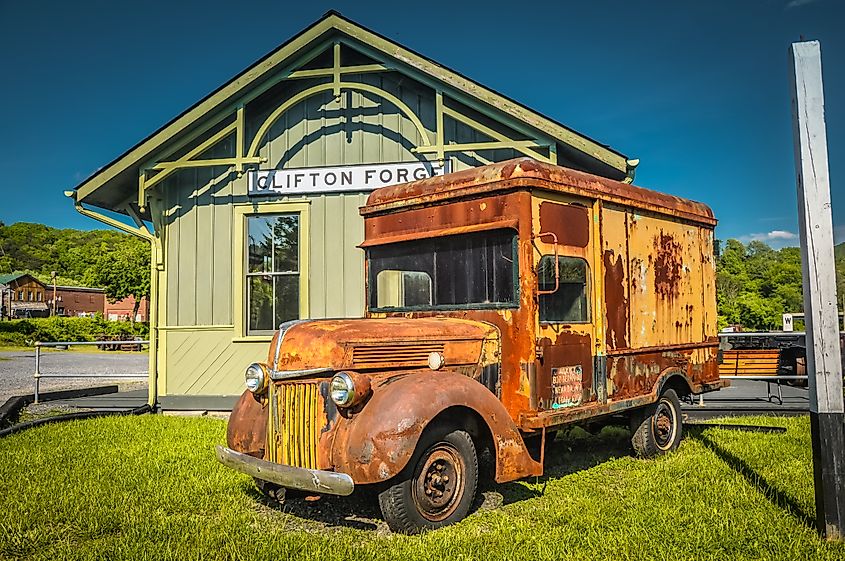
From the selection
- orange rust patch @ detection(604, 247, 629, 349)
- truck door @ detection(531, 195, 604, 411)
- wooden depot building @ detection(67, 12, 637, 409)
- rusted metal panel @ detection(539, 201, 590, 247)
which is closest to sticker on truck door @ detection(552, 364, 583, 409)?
truck door @ detection(531, 195, 604, 411)

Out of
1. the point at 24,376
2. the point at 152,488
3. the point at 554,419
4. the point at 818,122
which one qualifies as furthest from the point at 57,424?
the point at 24,376

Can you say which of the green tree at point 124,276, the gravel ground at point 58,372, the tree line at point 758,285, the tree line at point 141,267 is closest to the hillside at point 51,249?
the tree line at point 141,267

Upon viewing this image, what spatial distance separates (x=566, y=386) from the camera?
230 inches

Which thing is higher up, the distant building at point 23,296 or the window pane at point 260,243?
the distant building at point 23,296

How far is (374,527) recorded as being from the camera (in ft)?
16.1

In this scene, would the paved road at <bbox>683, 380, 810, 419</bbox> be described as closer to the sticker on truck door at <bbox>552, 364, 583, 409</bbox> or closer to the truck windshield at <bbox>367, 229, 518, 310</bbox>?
the sticker on truck door at <bbox>552, 364, 583, 409</bbox>

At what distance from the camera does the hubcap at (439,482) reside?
470 centimetres

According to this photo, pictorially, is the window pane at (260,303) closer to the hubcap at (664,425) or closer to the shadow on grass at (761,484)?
the hubcap at (664,425)

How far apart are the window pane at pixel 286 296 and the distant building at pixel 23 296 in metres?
68.0

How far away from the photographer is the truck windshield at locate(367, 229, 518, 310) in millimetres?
5680

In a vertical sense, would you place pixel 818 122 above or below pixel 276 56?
below

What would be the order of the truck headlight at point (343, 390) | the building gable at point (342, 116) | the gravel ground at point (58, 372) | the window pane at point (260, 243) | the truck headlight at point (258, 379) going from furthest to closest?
the gravel ground at point (58, 372), the window pane at point (260, 243), the building gable at point (342, 116), the truck headlight at point (258, 379), the truck headlight at point (343, 390)

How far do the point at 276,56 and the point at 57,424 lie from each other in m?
5.86

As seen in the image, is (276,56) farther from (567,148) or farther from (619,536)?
(619,536)
